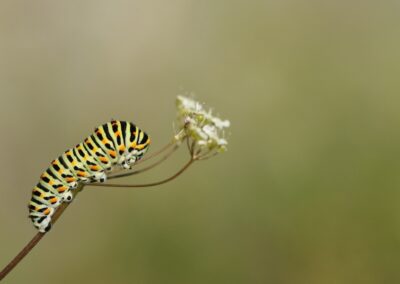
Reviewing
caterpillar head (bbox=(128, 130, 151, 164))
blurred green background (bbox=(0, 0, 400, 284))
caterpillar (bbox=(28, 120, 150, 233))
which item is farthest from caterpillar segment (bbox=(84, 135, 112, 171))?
blurred green background (bbox=(0, 0, 400, 284))

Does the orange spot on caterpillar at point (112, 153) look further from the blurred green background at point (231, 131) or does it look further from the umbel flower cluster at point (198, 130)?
the blurred green background at point (231, 131)

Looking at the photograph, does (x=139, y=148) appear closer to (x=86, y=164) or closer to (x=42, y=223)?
(x=86, y=164)

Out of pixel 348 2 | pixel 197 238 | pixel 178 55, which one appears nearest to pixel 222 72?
pixel 178 55

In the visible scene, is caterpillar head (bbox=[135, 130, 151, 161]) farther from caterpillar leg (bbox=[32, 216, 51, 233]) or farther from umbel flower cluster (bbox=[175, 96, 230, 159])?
caterpillar leg (bbox=[32, 216, 51, 233])

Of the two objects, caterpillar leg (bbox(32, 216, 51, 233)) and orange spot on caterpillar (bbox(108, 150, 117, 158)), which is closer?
caterpillar leg (bbox(32, 216, 51, 233))

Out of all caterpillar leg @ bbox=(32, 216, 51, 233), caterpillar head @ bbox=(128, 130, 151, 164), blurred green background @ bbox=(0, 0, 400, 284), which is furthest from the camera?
blurred green background @ bbox=(0, 0, 400, 284)

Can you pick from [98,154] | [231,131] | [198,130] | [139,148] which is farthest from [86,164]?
[231,131]
